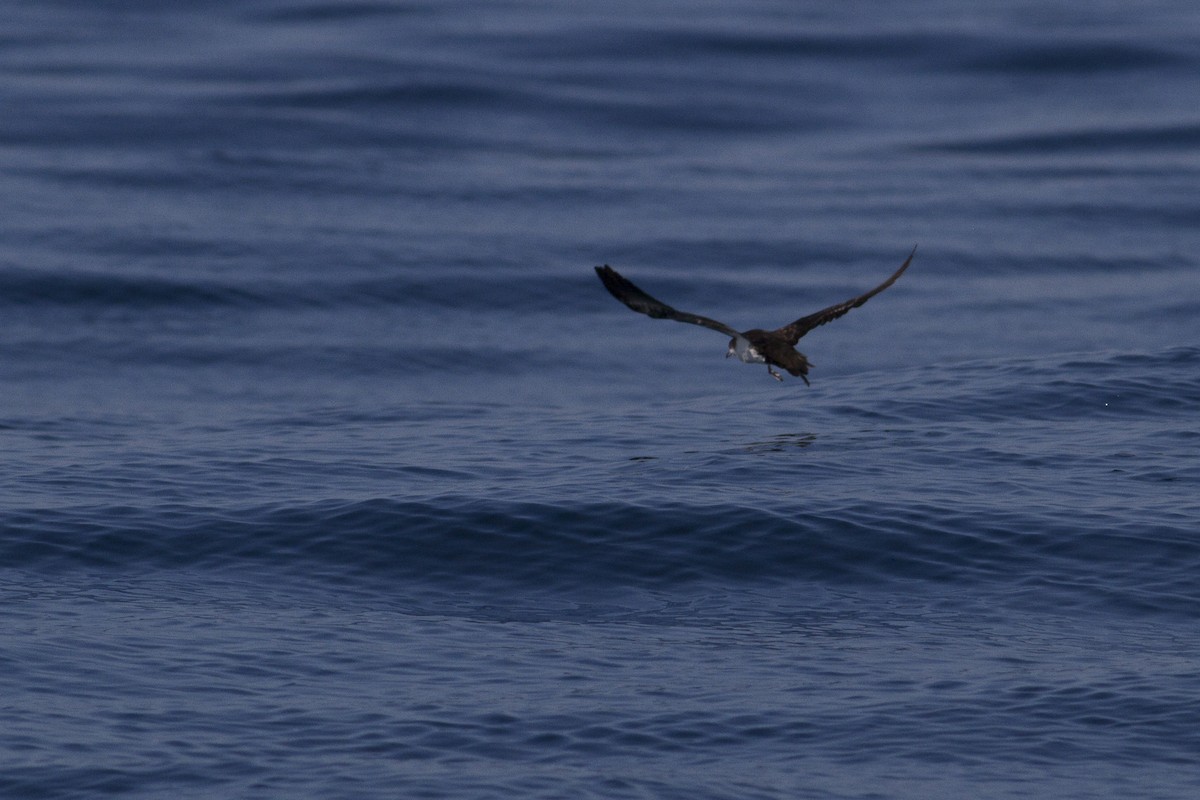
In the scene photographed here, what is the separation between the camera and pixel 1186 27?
13875cm

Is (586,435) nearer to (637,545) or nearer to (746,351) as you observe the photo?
(637,545)

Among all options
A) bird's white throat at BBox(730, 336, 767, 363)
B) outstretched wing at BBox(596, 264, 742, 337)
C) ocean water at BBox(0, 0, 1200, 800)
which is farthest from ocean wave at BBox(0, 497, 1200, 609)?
outstretched wing at BBox(596, 264, 742, 337)

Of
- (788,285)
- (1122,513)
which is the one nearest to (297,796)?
(1122,513)

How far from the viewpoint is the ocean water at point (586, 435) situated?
2612cm

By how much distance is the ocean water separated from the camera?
2612cm

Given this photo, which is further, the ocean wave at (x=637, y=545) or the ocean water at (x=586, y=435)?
the ocean wave at (x=637, y=545)

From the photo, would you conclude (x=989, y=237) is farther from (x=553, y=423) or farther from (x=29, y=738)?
(x=29, y=738)

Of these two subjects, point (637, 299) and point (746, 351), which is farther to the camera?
→ point (746, 351)

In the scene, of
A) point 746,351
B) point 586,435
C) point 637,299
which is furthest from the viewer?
point 586,435

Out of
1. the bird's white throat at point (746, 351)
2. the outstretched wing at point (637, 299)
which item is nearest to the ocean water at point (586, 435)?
the bird's white throat at point (746, 351)

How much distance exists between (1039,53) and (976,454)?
303ft

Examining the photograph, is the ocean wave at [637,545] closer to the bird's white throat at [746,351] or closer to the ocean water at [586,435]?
the ocean water at [586,435]

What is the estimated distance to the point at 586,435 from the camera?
157 feet

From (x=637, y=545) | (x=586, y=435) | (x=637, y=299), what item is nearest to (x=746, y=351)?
(x=637, y=299)
